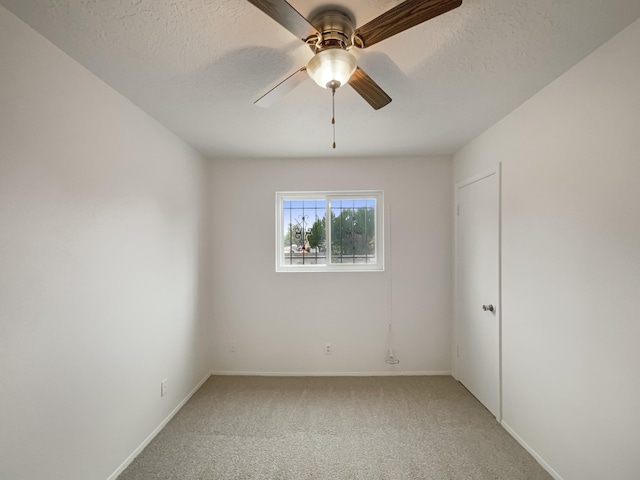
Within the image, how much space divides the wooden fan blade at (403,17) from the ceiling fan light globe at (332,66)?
0.28ft

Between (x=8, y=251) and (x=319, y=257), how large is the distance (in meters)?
2.59

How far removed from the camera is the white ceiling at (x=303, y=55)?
119cm

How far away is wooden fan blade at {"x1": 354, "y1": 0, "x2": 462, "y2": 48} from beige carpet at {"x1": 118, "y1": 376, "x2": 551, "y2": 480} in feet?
7.73

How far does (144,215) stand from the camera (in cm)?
211

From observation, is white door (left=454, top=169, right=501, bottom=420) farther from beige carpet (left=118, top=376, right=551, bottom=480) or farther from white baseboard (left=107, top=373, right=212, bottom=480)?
white baseboard (left=107, top=373, right=212, bottom=480)

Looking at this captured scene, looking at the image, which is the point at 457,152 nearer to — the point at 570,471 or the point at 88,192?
the point at 570,471

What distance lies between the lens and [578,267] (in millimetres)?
1603

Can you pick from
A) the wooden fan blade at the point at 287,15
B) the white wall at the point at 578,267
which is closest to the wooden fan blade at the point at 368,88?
the wooden fan blade at the point at 287,15

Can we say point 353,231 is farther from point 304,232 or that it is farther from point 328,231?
point 304,232

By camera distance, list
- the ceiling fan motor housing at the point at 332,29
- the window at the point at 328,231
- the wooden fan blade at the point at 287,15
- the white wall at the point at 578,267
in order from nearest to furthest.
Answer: the wooden fan blade at the point at 287,15, the ceiling fan motor housing at the point at 332,29, the white wall at the point at 578,267, the window at the point at 328,231

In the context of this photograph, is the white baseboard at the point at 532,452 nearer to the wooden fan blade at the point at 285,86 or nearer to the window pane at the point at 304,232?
the window pane at the point at 304,232

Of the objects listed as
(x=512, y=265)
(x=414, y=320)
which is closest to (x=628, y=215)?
(x=512, y=265)

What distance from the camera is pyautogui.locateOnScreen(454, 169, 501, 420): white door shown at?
7.84ft

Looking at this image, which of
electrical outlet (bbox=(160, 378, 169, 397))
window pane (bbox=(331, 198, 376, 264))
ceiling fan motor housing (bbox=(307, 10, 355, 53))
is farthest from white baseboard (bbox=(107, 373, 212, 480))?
ceiling fan motor housing (bbox=(307, 10, 355, 53))
